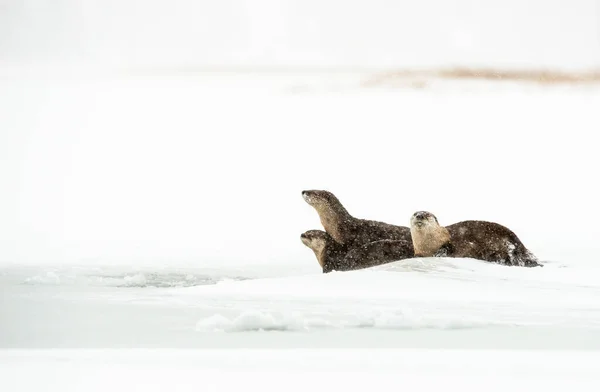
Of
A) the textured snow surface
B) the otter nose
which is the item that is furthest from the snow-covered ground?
the otter nose

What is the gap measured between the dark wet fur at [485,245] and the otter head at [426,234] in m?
0.05

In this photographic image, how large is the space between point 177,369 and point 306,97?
5.38 ft

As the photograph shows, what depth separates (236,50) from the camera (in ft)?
14.3

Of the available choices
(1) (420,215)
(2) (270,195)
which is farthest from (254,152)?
(1) (420,215)

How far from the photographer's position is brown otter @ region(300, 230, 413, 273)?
411cm

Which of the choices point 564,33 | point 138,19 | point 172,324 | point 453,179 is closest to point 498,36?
point 564,33

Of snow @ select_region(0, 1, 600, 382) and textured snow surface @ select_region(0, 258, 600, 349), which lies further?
snow @ select_region(0, 1, 600, 382)

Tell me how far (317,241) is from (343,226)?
166 millimetres

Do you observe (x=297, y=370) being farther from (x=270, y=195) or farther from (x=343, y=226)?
(x=270, y=195)

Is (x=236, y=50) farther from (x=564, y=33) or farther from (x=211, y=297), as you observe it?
(x=564, y=33)

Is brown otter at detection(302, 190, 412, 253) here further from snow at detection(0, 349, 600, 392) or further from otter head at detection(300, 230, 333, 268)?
snow at detection(0, 349, 600, 392)

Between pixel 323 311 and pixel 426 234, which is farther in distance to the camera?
pixel 426 234

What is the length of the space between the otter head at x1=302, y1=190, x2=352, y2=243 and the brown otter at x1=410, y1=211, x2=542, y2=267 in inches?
16.6

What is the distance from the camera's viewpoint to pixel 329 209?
426 cm
